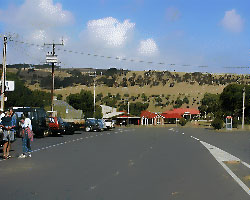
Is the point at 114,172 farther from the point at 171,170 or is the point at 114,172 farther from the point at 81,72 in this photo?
the point at 81,72

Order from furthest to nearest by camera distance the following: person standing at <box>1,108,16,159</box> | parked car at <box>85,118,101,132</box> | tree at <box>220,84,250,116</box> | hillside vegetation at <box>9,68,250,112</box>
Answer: hillside vegetation at <box>9,68,250,112</box>
tree at <box>220,84,250,116</box>
parked car at <box>85,118,101,132</box>
person standing at <box>1,108,16,159</box>

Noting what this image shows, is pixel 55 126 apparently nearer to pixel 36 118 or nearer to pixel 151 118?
pixel 36 118

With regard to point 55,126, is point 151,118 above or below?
below

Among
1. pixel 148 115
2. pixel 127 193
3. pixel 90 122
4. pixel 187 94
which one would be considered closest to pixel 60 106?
pixel 148 115

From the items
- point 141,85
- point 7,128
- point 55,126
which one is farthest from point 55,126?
point 141,85

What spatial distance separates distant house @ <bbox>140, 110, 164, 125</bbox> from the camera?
124 metres

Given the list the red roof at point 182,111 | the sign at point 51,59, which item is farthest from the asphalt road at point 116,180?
the red roof at point 182,111

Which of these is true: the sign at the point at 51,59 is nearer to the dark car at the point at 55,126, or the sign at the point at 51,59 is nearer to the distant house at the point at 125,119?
the dark car at the point at 55,126

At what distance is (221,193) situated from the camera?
10109 mm

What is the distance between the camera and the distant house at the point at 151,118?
407 feet

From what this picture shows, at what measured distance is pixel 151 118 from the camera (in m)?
126

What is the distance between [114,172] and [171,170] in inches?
70.0

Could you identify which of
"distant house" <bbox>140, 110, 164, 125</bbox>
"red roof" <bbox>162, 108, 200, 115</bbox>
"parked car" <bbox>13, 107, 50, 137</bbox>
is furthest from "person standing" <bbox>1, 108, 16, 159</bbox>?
"red roof" <bbox>162, 108, 200, 115</bbox>

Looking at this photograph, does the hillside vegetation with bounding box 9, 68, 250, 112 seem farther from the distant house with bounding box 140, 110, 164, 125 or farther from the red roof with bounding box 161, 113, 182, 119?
the red roof with bounding box 161, 113, 182, 119
